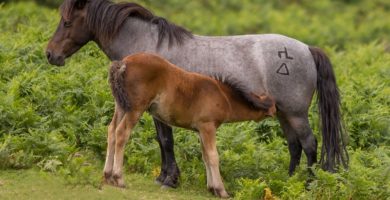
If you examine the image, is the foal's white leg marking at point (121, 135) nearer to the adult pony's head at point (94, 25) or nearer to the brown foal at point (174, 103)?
the brown foal at point (174, 103)

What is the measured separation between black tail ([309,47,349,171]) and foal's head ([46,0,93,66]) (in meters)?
2.78

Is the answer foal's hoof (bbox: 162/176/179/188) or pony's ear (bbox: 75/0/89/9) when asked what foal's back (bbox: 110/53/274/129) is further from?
pony's ear (bbox: 75/0/89/9)

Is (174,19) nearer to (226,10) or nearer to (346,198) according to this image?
(226,10)

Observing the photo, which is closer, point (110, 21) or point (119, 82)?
point (119, 82)

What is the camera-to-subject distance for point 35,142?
28.7 ft

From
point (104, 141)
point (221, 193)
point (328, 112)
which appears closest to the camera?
point (221, 193)

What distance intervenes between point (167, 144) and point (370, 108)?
429 cm

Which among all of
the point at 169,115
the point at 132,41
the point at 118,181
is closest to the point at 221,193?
the point at 169,115

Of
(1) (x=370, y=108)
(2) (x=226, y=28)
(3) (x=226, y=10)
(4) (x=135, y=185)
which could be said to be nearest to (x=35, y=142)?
(4) (x=135, y=185)

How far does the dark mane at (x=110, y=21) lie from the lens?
30.1 ft

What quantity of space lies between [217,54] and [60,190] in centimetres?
262

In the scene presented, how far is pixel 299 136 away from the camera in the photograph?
9359mm

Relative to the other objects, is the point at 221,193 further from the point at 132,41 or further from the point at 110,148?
the point at 132,41

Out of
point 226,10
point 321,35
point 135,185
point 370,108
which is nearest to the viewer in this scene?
point 135,185
